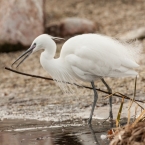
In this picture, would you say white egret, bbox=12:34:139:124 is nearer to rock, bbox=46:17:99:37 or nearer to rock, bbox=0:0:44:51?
rock, bbox=0:0:44:51

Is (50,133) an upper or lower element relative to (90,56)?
lower

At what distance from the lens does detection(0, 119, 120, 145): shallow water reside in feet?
23.1

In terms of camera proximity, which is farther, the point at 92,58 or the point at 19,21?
the point at 19,21

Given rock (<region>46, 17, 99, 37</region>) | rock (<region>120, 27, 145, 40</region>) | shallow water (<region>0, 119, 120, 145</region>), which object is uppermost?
rock (<region>46, 17, 99, 37</region>)

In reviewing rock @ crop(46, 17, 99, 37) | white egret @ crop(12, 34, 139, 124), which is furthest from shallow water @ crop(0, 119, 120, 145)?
rock @ crop(46, 17, 99, 37)

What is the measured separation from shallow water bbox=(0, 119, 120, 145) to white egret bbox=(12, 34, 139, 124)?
816mm

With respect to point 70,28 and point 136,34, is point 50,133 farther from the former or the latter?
point 70,28

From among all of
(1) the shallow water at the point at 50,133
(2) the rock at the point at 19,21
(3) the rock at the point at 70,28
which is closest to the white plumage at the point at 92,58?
(1) the shallow water at the point at 50,133

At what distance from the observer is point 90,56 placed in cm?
874

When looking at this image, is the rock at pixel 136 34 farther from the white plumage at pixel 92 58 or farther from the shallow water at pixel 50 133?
the shallow water at pixel 50 133

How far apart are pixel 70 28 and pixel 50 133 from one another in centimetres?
900

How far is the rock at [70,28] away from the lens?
53.6ft

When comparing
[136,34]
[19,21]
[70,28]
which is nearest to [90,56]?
[136,34]

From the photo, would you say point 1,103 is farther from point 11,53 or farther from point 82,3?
point 82,3
